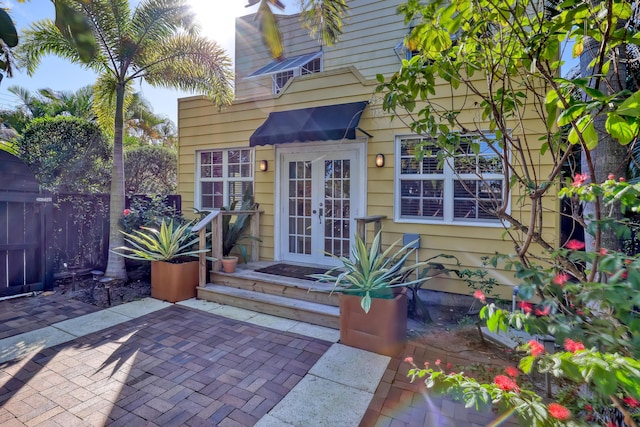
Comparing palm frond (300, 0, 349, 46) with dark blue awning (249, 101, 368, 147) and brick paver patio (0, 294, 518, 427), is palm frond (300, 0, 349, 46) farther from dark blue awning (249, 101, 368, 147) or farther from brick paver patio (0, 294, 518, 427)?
brick paver patio (0, 294, 518, 427)

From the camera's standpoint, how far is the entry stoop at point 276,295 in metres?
4.09

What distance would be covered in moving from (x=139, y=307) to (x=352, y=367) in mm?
3211

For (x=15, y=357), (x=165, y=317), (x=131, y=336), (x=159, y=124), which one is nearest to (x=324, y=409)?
(x=131, y=336)

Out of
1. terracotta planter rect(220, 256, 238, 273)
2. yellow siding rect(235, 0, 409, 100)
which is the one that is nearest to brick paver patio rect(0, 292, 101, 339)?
terracotta planter rect(220, 256, 238, 273)

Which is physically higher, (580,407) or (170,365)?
(580,407)

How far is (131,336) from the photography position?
3637 mm

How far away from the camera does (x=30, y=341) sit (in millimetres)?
3461

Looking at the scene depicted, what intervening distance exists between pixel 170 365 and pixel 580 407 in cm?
315

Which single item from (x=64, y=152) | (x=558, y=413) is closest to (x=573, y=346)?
(x=558, y=413)

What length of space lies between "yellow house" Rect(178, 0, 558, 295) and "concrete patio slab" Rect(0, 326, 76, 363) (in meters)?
3.24

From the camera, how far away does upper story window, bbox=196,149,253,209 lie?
21.6ft

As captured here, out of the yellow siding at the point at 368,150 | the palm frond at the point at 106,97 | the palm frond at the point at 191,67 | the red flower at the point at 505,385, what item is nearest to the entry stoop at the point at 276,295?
the yellow siding at the point at 368,150

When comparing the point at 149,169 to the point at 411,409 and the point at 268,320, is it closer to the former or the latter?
the point at 268,320

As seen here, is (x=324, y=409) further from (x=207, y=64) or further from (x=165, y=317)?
(x=207, y=64)
